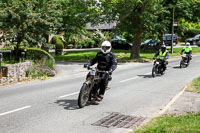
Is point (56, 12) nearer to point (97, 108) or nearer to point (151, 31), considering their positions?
point (151, 31)

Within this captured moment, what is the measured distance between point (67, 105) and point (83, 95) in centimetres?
82

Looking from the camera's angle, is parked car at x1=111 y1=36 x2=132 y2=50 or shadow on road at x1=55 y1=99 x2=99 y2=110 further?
parked car at x1=111 y1=36 x2=132 y2=50

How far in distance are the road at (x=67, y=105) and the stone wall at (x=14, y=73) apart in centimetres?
74

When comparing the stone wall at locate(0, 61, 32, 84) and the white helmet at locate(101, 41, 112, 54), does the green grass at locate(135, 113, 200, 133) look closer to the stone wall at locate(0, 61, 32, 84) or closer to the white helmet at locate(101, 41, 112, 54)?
the white helmet at locate(101, 41, 112, 54)

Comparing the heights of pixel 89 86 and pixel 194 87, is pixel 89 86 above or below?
above

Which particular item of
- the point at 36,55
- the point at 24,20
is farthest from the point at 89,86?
the point at 24,20

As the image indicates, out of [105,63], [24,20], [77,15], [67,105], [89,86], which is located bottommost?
[67,105]

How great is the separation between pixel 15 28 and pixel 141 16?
12003 mm

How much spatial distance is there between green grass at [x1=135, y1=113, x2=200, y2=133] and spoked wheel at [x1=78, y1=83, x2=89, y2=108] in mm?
2367

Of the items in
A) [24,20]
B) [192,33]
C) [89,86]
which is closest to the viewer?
[89,86]

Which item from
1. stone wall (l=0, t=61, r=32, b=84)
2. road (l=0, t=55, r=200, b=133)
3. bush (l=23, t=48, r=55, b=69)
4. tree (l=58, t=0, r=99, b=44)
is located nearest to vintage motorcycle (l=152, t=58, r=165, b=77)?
road (l=0, t=55, r=200, b=133)

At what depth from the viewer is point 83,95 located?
29.9ft

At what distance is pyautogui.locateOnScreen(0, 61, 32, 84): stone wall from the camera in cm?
1455

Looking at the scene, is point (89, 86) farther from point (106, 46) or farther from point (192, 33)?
point (192, 33)
